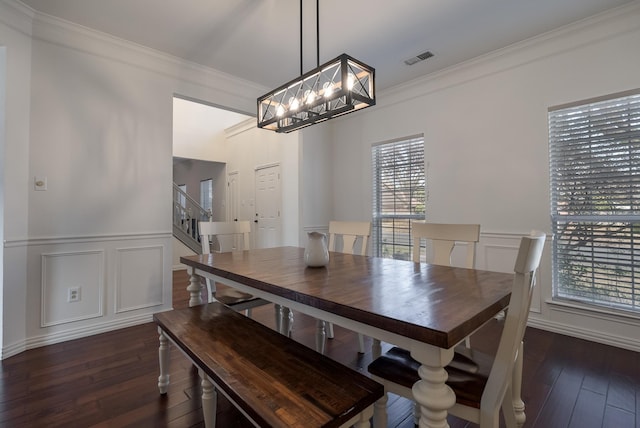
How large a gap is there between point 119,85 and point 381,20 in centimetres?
254

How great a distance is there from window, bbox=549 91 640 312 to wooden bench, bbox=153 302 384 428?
264cm

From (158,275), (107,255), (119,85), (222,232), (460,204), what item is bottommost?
(158,275)

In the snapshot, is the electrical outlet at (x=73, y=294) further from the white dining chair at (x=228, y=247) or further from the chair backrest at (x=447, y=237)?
the chair backrest at (x=447, y=237)

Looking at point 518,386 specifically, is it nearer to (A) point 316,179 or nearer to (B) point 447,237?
(B) point 447,237

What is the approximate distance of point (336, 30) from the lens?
8.96 feet

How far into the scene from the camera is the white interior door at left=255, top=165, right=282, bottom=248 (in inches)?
197

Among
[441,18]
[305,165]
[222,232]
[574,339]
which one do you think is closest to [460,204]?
[574,339]

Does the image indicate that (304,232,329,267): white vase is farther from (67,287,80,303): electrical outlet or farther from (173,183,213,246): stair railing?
(173,183,213,246): stair railing

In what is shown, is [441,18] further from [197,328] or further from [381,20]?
[197,328]

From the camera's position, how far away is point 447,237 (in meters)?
2.11

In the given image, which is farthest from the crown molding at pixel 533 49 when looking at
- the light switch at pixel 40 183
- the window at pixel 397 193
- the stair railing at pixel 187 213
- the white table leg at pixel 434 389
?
the stair railing at pixel 187 213

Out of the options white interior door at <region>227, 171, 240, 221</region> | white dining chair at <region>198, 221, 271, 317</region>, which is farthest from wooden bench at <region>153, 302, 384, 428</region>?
white interior door at <region>227, 171, 240, 221</region>

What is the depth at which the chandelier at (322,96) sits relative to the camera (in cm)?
165

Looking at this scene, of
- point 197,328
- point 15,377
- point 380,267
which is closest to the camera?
point 197,328
